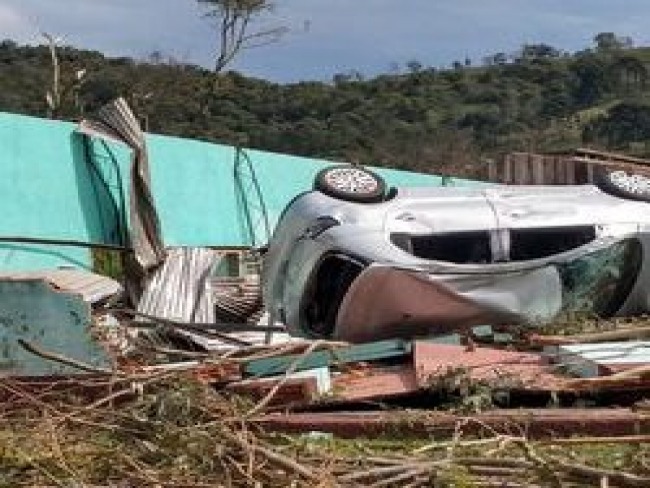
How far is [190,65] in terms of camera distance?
37.0 meters

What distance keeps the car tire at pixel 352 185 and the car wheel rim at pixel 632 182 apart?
6.44ft

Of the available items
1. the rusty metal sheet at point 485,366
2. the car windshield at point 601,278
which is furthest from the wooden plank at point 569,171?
the rusty metal sheet at point 485,366

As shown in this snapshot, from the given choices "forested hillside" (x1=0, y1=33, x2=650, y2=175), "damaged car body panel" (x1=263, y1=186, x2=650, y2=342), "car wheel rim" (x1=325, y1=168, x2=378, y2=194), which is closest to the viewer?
"damaged car body panel" (x1=263, y1=186, x2=650, y2=342)

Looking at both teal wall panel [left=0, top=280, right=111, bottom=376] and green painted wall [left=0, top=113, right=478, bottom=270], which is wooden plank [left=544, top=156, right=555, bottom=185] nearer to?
green painted wall [left=0, top=113, right=478, bottom=270]

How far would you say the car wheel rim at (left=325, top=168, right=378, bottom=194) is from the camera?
11.0 m

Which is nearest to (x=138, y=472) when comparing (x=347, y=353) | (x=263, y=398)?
(x=263, y=398)

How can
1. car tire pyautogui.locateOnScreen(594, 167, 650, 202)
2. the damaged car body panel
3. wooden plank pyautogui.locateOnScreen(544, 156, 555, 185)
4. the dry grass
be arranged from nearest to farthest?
the dry grass, the damaged car body panel, car tire pyautogui.locateOnScreen(594, 167, 650, 202), wooden plank pyautogui.locateOnScreen(544, 156, 555, 185)

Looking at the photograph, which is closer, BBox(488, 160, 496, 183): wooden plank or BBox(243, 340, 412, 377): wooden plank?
BBox(243, 340, 412, 377): wooden plank

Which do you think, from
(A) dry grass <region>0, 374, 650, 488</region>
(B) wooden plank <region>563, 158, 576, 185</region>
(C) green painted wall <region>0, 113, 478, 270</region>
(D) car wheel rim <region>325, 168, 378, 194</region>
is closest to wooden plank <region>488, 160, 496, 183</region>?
(C) green painted wall <region>0, 113, 478, 270</region>

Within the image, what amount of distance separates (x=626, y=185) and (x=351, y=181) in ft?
7.41

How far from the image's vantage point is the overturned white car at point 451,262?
989 centimetres

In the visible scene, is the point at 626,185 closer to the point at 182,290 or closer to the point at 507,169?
the point at 182,290

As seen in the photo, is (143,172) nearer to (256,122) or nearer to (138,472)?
(138,472)

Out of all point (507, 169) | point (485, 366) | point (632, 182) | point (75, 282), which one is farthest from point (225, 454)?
point (507, 169)
